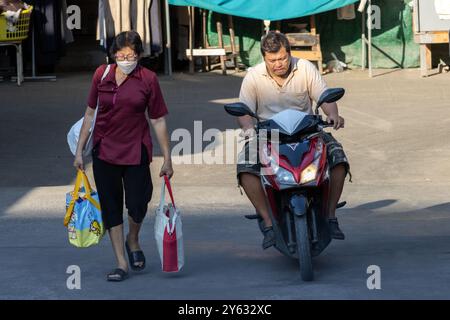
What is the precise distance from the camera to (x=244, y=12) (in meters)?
16.8

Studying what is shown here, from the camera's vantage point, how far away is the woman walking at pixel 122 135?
6832 millimetres

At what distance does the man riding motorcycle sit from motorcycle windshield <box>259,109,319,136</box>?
0.25 m

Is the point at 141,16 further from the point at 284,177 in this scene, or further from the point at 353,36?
the point at 284,177

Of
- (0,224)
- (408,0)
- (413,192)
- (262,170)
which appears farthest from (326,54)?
(262,170)

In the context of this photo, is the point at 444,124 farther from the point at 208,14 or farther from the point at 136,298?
the point at 136,298

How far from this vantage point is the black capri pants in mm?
6941

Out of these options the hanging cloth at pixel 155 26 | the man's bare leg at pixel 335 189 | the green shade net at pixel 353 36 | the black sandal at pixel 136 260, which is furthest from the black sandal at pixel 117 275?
the green shade net at pixel 353 36

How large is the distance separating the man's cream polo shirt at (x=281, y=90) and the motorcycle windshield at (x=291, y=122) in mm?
373

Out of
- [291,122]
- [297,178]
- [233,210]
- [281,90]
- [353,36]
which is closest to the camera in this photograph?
[297,178]

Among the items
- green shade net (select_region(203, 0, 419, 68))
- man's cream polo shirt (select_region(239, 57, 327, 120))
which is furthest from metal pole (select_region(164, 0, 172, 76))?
man's cream polo shirt (select_region(239, 57, 327, 120))

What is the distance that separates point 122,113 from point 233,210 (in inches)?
110

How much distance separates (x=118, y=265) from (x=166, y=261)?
37 centimetres

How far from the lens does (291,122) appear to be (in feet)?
22.1

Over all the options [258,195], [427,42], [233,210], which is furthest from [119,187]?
[427,42]
